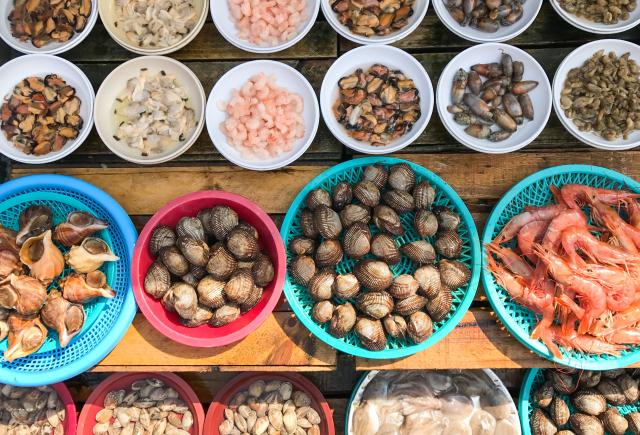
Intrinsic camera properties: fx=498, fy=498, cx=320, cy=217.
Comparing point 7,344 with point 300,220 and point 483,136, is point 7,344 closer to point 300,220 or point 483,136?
point 300,220

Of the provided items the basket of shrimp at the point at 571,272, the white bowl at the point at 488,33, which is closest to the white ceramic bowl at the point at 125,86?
the white bowl at the point at 488,33

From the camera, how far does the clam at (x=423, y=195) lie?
207cm

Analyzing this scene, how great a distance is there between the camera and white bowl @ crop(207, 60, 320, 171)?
213 centimetres

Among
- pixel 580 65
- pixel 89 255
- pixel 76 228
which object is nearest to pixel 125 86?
pixel 76 228

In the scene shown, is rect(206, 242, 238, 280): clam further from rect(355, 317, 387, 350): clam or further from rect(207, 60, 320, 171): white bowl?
rect(355, 317, 387, 350): clam

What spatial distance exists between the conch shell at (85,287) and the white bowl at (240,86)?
2.36 ft

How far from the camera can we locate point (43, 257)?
1.94m

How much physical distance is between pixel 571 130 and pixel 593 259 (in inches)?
22.2

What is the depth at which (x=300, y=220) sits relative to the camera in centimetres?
214

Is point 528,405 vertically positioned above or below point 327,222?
below

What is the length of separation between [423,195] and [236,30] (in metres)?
1.12

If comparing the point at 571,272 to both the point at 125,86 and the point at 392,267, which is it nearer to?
the point at 392,267

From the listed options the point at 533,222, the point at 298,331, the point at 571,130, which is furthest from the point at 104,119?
the point at 571,130

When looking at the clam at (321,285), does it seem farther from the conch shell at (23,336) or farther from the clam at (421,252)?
the conch shell at (23,336)
